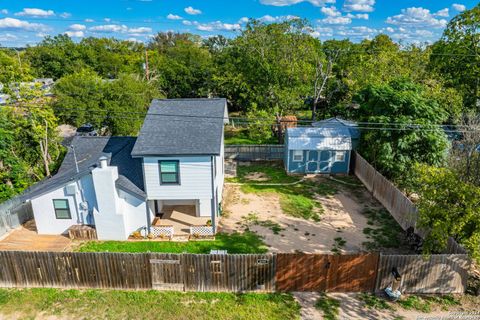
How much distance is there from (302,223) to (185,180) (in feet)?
22.8

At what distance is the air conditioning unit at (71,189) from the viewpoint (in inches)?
631

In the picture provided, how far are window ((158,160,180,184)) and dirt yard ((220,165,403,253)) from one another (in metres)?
3.92

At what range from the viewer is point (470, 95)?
29781 mm

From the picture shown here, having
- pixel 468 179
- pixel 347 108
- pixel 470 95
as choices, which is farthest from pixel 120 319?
pixel 470 95

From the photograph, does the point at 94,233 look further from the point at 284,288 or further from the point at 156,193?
the point at 284,288

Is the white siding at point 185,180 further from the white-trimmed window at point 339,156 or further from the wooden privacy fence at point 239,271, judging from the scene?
the white-trimmed window at point 339,156

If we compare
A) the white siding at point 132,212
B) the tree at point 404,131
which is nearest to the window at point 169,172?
the white siding at point 132,212

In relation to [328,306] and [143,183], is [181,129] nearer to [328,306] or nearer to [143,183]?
[143,183]

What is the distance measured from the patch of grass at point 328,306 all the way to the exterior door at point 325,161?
1445 cm

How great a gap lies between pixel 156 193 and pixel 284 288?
7.92m

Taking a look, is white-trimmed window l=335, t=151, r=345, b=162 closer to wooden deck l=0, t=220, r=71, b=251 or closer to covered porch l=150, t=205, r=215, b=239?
covered porch l=150, t=205, r=215, b=239

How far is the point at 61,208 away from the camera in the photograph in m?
16.5

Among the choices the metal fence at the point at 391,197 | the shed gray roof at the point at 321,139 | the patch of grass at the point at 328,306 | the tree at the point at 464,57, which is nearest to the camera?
the patch of grass at the point at 328,306

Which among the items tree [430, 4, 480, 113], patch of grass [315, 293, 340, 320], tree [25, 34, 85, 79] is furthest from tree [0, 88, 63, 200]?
tree [25, 34, 85, 79]
